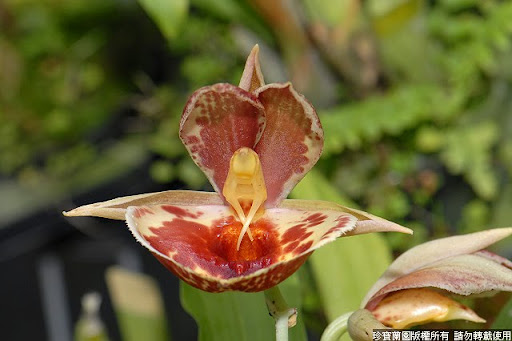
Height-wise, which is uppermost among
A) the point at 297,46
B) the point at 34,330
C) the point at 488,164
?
the point at 297,46

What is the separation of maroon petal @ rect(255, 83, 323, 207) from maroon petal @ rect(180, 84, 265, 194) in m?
0.01

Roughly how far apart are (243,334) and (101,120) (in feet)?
4.90

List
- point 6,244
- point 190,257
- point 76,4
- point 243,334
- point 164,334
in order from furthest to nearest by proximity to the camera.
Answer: point 76,4
point 6,244
point 164,334
point 243,334
point 190,257

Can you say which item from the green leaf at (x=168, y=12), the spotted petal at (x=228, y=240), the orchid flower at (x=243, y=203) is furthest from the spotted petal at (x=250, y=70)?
the green leaf at (x=168, y=12)

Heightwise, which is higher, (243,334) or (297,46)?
(297,46)

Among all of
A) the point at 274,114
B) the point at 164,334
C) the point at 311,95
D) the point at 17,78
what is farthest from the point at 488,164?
the point at 17,78

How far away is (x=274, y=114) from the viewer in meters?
0.52

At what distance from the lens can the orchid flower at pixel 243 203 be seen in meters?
0.48

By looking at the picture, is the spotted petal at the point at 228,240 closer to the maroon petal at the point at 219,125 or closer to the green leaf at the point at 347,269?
the maroon petal at the point at 219,125

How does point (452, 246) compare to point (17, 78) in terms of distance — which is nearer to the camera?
point (452, 246)

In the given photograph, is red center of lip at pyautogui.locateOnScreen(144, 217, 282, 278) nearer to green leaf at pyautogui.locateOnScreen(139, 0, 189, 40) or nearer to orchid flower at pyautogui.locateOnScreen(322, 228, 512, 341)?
orchid flower at pyautogui.locateOnScreen(322, 228, 512, 341)

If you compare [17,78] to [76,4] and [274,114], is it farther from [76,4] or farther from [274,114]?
[274,114]

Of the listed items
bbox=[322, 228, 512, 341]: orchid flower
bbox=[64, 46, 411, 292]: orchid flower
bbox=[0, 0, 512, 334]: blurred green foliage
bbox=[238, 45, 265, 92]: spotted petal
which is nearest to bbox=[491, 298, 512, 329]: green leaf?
bbox=[322, 228, 512, 341]: orchid flower

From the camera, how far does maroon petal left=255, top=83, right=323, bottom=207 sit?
1.64ft
